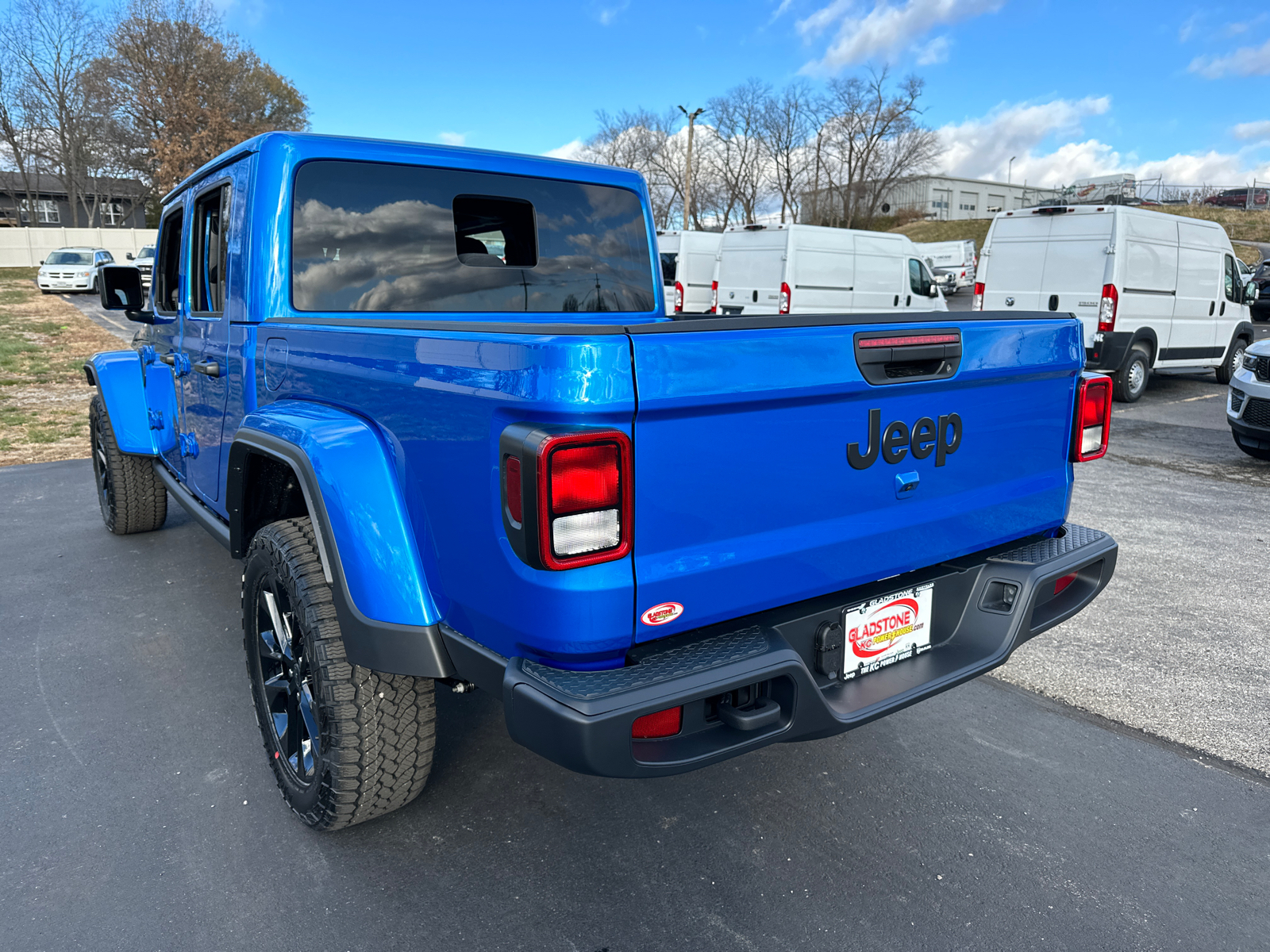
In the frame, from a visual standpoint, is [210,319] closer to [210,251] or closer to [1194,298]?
[210,251]

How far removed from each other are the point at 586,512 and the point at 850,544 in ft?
2.71

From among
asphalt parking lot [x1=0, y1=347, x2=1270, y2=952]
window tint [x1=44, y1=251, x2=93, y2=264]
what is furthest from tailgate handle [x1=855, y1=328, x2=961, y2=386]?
window tint [x1=44, y1=251, x2=93, y2=264]

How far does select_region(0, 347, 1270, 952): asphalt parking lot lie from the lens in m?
2.28

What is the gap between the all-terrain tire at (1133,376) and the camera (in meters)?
12.2

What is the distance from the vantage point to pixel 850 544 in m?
2.30

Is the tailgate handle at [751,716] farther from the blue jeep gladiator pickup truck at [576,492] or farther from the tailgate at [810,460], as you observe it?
the tailgate at [810,460]

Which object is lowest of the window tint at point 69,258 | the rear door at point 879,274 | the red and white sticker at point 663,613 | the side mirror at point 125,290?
the red and white sticker at point 663,613

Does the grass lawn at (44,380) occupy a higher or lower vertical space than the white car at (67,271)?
lower

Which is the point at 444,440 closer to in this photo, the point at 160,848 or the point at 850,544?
the point at 850,544

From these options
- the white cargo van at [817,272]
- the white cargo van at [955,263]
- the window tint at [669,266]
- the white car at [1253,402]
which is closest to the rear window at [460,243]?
the white car at [1253,402]

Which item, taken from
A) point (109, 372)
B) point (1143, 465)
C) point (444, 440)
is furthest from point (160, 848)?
point (1143, 465)

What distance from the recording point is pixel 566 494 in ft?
5.87

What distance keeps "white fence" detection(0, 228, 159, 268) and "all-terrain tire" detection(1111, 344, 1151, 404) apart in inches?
1844

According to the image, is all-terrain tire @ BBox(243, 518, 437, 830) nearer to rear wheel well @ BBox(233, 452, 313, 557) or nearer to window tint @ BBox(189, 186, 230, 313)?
rear wheel well @ BBox(233, 452, 313, 557)
